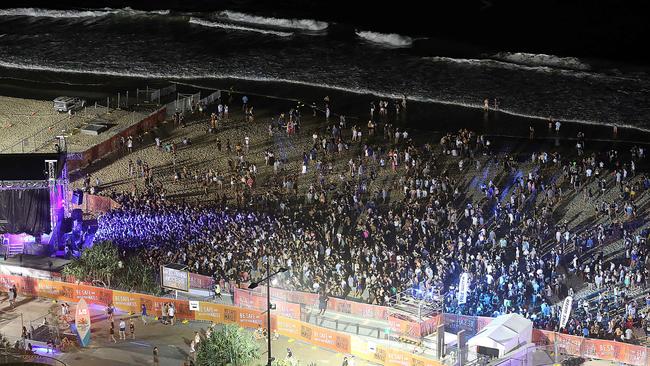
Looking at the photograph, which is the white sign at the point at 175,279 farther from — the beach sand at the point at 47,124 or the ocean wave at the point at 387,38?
the ocean wave at the point at 387,38

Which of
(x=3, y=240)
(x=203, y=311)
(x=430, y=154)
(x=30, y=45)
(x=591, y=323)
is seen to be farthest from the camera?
(x=30, y=45)

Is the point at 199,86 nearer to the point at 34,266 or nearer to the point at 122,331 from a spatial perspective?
the point at 34,266

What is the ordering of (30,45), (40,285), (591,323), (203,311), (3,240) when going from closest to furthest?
(591,323) → (203,311) → (40,285) → (3,240) → (30,45)

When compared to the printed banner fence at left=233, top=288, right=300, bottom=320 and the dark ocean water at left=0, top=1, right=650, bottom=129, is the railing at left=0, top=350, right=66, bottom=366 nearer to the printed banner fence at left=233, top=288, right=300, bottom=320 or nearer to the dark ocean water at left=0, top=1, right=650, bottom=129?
the printed banner fence at left=233, top=288, right=300, bottom=320

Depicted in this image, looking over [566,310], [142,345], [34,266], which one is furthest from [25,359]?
[566,310]

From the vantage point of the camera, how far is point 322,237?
196 ft

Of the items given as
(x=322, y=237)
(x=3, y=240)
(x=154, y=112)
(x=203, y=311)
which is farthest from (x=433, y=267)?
(x=154, y=112)

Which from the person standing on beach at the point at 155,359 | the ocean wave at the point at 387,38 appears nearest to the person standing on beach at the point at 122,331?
the person standing on beach at the point at 155,359

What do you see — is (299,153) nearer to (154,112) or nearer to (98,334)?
(154,112)

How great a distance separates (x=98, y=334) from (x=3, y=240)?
38.7 ft

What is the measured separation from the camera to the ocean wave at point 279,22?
349 feet

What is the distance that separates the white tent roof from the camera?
46.6 m

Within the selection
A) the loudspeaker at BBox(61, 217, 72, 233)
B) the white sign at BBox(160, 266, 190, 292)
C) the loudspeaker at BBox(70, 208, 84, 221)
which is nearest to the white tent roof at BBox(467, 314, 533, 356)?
the white sign at BBox(160, 266, 190, 292)

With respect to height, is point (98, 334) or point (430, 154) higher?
point (430, 154)
